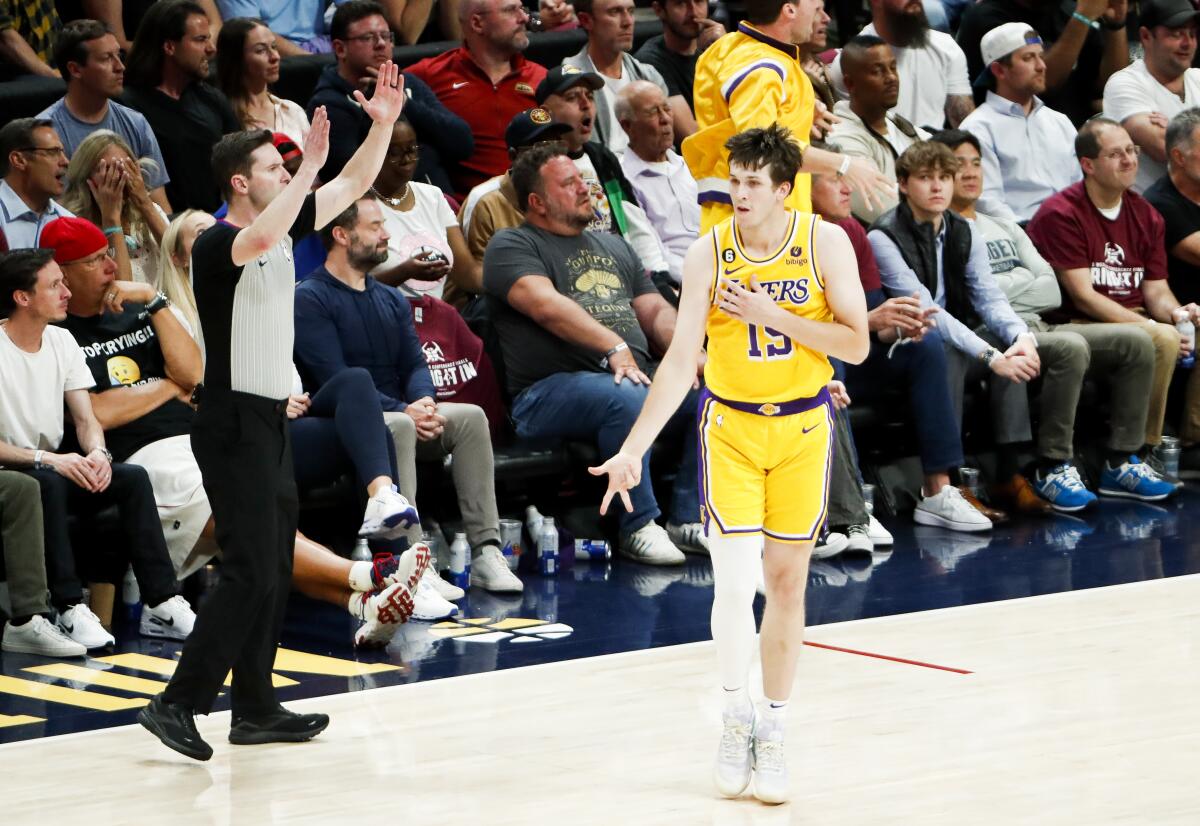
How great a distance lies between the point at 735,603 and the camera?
4059mm

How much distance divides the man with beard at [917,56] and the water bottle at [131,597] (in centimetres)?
515

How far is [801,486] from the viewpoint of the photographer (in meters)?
4.12

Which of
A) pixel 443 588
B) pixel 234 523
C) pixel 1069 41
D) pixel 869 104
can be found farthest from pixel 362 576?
pixel 1069 41

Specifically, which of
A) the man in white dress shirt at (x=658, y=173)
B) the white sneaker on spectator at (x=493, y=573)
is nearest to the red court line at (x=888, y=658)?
the white sneaker on spectator at (x=493, y=573)

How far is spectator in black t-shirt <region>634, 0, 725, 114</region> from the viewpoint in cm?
922

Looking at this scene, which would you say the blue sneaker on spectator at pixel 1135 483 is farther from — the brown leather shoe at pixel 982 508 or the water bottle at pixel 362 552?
the water bottle at pixel 362 552

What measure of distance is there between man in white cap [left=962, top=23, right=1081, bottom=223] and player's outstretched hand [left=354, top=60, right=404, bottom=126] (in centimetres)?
529

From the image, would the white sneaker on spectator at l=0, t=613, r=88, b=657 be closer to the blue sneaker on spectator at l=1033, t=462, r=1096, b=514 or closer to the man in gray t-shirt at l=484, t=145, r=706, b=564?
the man in gray t-shirt at l=484, t=145, r=706, b=564

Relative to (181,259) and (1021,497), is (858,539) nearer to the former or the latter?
(1021,497)

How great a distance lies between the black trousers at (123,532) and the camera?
228 inches

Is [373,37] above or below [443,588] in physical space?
above

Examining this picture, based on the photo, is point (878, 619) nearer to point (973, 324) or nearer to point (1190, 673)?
point (1190, 673)

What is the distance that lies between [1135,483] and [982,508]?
895mm

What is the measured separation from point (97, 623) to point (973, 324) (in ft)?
13.6
